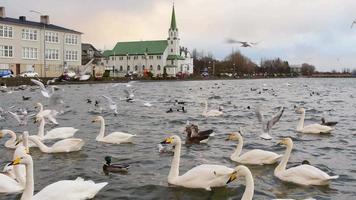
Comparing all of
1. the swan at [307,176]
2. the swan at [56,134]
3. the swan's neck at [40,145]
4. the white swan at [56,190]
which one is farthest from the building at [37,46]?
the white swan at [56,190]

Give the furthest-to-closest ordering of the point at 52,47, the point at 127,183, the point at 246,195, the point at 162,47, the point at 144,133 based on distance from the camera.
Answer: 1. the point at 162,47
2. the point at 52,47
3. the point at 144,133
4. the point at 127,183
5. the point at 246,195

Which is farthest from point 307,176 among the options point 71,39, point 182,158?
point 71,39

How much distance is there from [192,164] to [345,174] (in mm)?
4176

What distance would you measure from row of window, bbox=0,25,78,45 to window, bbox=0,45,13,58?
6.36ft

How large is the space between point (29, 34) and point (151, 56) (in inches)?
3143

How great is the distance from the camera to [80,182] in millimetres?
9938

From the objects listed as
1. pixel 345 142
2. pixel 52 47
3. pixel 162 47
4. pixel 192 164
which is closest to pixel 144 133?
pixel 192 164

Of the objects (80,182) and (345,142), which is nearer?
(80,182)

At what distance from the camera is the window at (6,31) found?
84.1 m

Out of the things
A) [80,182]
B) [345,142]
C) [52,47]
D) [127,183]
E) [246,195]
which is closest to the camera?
[246,195]

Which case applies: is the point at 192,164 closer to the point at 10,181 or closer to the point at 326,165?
the point at 326,165

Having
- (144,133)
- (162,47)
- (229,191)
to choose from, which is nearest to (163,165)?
(229,191)

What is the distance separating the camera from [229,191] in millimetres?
10883

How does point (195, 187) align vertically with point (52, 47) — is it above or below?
below
